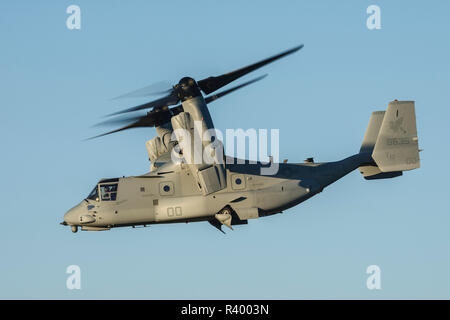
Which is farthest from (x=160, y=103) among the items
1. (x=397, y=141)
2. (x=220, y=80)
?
(x=397, y=141)

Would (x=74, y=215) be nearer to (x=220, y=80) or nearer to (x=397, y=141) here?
(x=220, y=80)

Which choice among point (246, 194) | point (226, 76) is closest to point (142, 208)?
point (246, 194)

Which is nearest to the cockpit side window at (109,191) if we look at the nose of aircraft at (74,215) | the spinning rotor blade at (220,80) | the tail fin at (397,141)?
the nose of aircraft at (74,215)

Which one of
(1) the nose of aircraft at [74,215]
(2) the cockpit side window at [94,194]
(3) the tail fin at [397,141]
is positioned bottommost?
(1) the nose of aircraft at [74,215]

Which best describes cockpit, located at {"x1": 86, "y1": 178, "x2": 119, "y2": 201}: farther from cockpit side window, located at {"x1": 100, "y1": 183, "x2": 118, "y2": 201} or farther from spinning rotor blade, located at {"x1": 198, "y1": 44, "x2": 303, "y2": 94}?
spinning rotor blade, located at {"x1": 198, "y1": 44, "x2": 303, "y2": 94}

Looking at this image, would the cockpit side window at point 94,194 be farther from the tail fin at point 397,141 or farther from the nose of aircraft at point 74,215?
the tail fin at point 397,141

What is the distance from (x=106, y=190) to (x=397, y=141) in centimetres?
1311

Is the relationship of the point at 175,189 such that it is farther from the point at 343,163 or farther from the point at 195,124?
the point at 343,163

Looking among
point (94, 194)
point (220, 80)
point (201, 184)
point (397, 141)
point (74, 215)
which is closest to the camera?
point (201, 184)

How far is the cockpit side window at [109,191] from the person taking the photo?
36.7 meters

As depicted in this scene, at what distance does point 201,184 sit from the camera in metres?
34.9

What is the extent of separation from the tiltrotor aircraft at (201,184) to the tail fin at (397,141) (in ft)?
0.15

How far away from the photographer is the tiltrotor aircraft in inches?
1373
